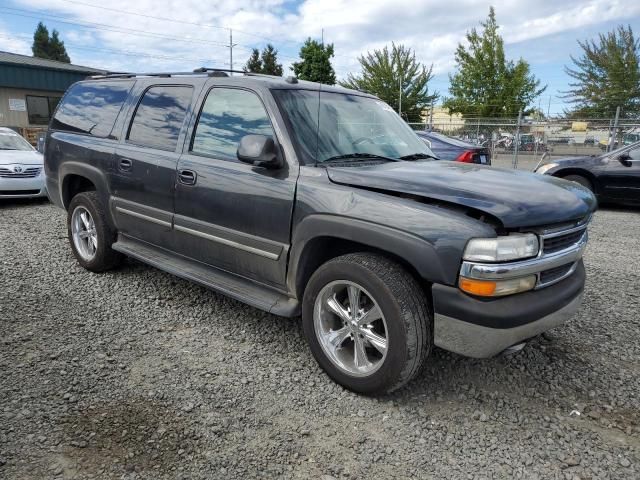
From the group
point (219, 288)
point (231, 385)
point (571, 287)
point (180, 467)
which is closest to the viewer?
point (180, 467)

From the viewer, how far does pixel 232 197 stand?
3377 mm

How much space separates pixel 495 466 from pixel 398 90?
41017mm

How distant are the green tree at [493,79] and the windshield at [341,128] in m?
30.8

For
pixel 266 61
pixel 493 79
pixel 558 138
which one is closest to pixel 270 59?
pixel 266 61

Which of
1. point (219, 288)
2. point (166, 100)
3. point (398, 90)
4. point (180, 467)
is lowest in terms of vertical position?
point (180, 467)

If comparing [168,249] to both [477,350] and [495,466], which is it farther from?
[495,466]

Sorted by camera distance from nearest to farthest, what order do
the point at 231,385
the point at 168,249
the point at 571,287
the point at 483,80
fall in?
the point at 571,287 → the point at 231,385 → the point at 168,249 → the point at 483,80

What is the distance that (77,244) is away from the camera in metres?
5.09

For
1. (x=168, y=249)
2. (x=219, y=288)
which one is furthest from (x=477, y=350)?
(x=168, y=249)

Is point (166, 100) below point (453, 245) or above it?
above

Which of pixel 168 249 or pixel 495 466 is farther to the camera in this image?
pixel 168 249

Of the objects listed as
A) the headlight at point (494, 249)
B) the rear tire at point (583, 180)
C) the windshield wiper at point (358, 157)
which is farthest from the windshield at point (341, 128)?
the rear tire at point (583, 180)

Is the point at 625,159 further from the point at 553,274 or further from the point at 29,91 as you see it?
the point at 29,91

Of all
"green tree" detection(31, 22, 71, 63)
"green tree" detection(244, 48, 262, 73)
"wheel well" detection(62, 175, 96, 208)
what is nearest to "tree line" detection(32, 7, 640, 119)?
"green tree" detection(244, 48, 262, 73)
